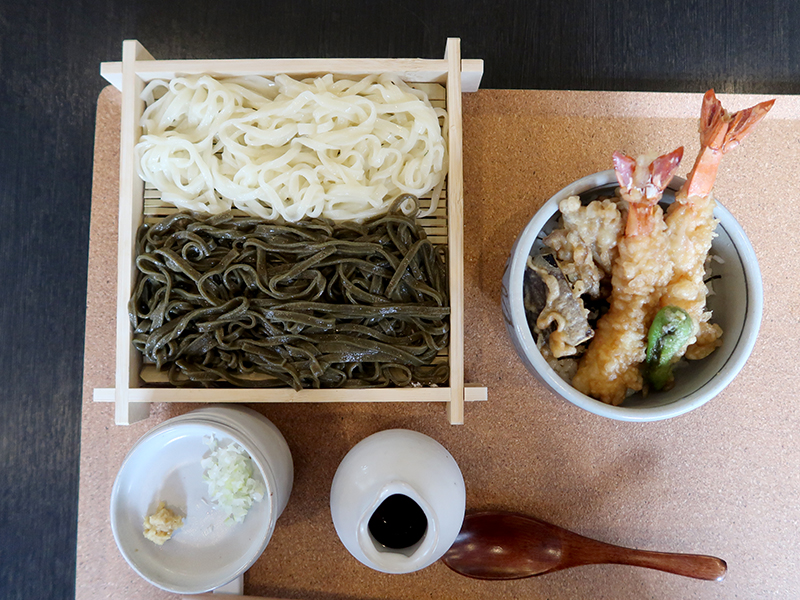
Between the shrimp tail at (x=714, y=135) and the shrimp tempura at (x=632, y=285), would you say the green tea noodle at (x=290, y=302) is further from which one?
the shrimp tail at (x=714, y=135)

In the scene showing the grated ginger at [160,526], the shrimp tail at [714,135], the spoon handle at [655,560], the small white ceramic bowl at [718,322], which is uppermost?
the shrimp tail at [714,135]

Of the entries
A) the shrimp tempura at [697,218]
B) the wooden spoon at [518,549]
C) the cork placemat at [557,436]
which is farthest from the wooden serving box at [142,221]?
the shrimp tempura at [697,218]

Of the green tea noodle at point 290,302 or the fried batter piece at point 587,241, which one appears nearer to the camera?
the fried batter piece at point 587,241

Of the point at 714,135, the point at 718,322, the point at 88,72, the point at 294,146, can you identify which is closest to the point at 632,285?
the point at 718,322

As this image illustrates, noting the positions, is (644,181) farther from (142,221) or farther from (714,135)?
(142,221)

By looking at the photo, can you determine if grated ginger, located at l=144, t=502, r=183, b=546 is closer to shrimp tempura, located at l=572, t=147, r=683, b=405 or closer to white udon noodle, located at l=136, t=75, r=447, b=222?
white udon noodle, located at l=136, t=75, r=447, b=222

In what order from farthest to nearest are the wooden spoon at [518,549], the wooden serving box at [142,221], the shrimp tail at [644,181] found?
the wooden spoon at [518,549] < the wooden serving box at [142,221] < the shrimp tail at [644,181]
